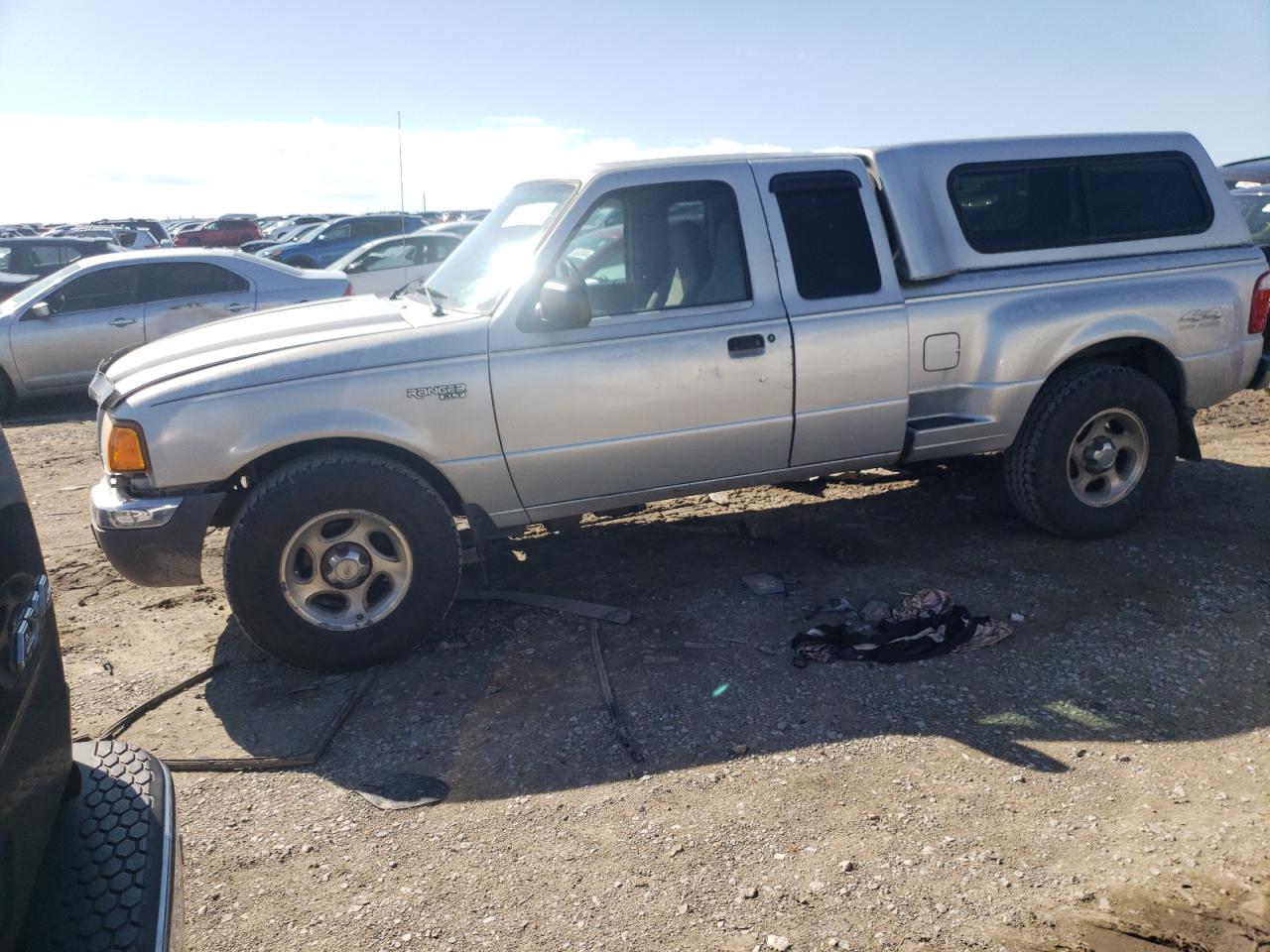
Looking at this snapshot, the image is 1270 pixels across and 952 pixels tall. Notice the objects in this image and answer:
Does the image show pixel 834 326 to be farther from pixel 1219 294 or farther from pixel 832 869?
pixel 832 869

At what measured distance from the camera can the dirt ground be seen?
9.37 feet

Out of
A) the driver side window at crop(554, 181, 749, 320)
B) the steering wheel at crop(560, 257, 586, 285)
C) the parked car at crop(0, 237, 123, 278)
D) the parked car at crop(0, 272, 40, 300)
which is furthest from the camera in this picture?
the parked car at crop(0, 237, 123, 278)

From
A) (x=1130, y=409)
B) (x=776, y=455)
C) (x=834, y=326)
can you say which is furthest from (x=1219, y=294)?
(x=776, y=455)

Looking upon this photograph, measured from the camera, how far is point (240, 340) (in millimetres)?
4449

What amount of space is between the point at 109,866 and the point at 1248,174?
1371cm

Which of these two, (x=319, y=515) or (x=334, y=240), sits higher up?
(x=334, y=240)

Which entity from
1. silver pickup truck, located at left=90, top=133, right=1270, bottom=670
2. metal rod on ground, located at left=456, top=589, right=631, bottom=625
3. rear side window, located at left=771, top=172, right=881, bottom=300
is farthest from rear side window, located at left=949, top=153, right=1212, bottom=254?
Answer: metal rod on ground, located at left=456, top=589, right=631, bottom=625

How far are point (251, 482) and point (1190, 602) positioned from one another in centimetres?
431

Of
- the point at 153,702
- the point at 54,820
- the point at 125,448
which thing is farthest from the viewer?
the point at 153,702

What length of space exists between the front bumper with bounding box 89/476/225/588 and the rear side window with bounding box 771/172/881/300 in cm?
282

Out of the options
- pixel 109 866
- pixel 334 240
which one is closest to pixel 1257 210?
pixel 109 866

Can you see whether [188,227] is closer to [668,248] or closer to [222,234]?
[222,234]

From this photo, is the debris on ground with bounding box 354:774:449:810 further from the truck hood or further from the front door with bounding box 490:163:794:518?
the truck hood

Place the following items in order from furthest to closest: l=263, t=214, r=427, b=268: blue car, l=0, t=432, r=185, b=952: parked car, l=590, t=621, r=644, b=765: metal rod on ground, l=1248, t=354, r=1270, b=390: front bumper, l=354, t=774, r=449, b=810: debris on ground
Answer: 1. l=263, t=214, r=427, b=268: blue car
2. l=1248, t=354, r=1270, b=390: front bumper
3. l=590, t=621, r=644, b=765: metal rod on ground
4. l=354, t=774, r=449, b=810: debris on ground
5. l=0, t=432, r=185, b=952: parked car
